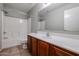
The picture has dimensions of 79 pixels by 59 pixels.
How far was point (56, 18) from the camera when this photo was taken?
1.46m

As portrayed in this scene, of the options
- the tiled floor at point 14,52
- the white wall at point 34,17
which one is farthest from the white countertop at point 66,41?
the tiled floor at point 14,52

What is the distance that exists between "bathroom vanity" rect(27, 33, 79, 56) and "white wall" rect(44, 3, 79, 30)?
0.79 feet

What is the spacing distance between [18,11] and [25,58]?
85cm

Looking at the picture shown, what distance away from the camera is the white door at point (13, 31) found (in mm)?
1405

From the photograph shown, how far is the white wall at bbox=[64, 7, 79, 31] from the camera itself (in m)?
1.20

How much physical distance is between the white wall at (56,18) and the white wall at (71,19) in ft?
0.22

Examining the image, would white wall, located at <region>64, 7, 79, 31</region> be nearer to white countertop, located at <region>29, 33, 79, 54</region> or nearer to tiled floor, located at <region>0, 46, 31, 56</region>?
white countertop, located at <region>29, 33, 79, 54</region>

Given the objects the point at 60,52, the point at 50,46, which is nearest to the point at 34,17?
the point at 50,46

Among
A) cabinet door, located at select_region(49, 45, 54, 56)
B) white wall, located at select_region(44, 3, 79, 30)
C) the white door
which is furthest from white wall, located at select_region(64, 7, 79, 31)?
the white door

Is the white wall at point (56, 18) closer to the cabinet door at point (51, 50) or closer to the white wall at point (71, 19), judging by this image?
the white wall at point (71, 19)

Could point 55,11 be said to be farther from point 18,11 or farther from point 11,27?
point 11,27

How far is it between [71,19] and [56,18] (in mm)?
284

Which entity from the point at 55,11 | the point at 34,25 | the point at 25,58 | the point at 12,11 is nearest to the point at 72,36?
the point at 55,11

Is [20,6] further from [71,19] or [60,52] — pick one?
[60,52]
